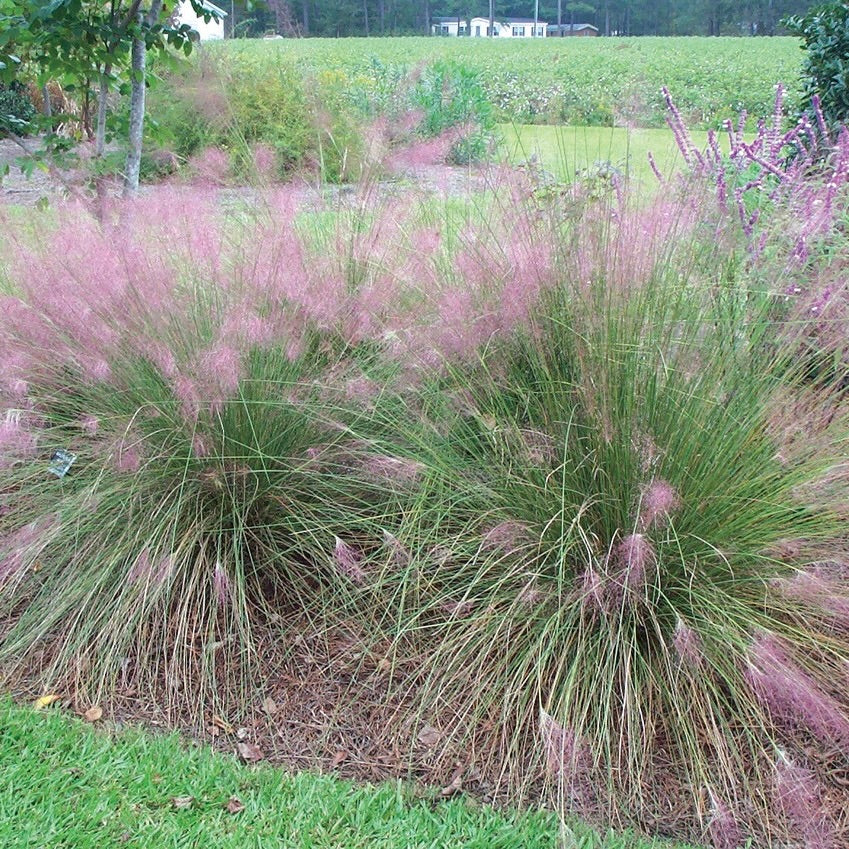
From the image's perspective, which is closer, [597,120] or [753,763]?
[753,763]

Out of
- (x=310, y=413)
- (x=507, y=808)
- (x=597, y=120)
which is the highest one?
(x=597, y=120)

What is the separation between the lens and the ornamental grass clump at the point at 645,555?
2.12 m

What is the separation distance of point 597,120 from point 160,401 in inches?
87.0

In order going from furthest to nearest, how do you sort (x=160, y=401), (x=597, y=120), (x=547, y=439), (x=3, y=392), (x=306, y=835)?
(x=597, y=120)
(x=3, y=392)
(x=160, y=401)
(x=547, y=439)
(x=306, y=835)

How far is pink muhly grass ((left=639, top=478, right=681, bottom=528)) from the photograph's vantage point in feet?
6.76

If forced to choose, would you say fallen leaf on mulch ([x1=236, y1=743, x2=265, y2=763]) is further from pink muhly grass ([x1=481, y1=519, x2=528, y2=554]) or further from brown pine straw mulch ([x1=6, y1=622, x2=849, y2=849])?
pink muhly grass ([x1=481, y1=519, x2=528, y2=554])

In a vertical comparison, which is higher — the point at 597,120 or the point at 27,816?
the point at 597,120

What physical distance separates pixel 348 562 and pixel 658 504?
34.2 inches

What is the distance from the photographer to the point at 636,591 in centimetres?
218

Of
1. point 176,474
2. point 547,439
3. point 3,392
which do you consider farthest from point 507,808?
point 3,392

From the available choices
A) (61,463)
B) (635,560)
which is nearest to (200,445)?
(61,463)

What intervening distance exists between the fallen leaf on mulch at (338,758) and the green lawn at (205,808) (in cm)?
7

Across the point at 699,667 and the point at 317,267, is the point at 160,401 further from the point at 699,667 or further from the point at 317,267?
the point at 699,667

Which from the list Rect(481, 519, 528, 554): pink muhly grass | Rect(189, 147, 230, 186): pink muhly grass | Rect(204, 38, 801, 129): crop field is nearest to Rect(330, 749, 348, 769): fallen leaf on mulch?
Rect(481, 519, 528, 554): pink muhly grass
